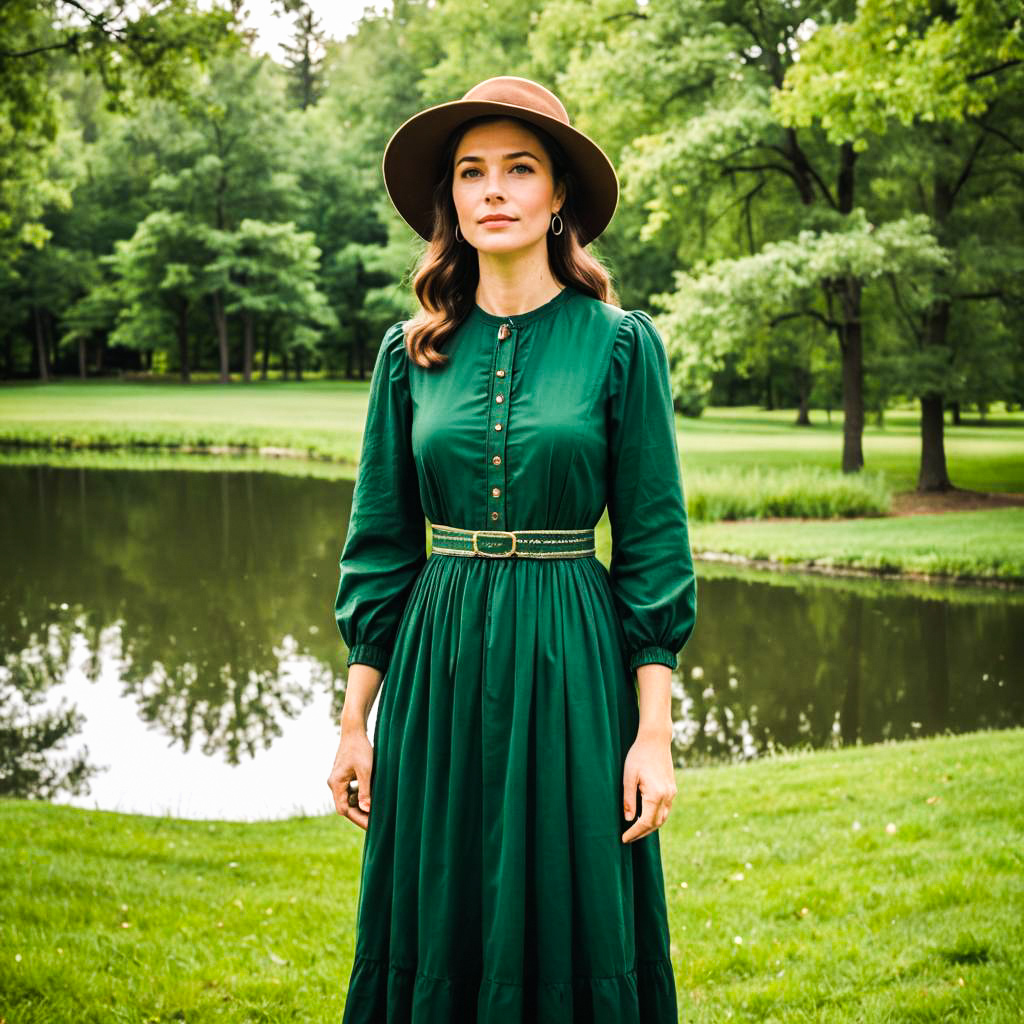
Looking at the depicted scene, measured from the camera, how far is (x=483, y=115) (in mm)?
2432

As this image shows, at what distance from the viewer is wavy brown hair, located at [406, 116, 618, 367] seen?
2.47 meters

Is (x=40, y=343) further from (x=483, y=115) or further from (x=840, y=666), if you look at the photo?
(x=483, y=115)

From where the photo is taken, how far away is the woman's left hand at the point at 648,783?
7.34ft

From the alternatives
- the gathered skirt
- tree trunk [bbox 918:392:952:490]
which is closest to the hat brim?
the gathered skirt

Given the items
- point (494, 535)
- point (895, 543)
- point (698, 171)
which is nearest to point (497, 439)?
point (494, 535)

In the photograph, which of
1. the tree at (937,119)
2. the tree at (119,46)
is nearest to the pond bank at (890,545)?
the tree at (937,119)

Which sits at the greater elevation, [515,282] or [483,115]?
[483,115]

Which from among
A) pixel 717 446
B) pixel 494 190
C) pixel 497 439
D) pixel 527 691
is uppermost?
pixel 494 190

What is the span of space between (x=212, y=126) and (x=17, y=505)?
3523 centimetres

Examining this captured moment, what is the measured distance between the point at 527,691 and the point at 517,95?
4.09ft

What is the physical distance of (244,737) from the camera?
8336 mm

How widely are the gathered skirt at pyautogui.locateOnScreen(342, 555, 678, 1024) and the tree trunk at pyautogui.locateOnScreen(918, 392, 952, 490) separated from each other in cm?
1994

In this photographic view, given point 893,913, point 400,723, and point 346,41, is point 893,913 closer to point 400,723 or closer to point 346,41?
point 400,723

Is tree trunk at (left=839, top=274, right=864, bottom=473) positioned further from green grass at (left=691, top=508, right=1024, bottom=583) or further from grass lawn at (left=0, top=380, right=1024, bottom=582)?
green grass at (left=691, top=508, right=1024, bottom=583)
